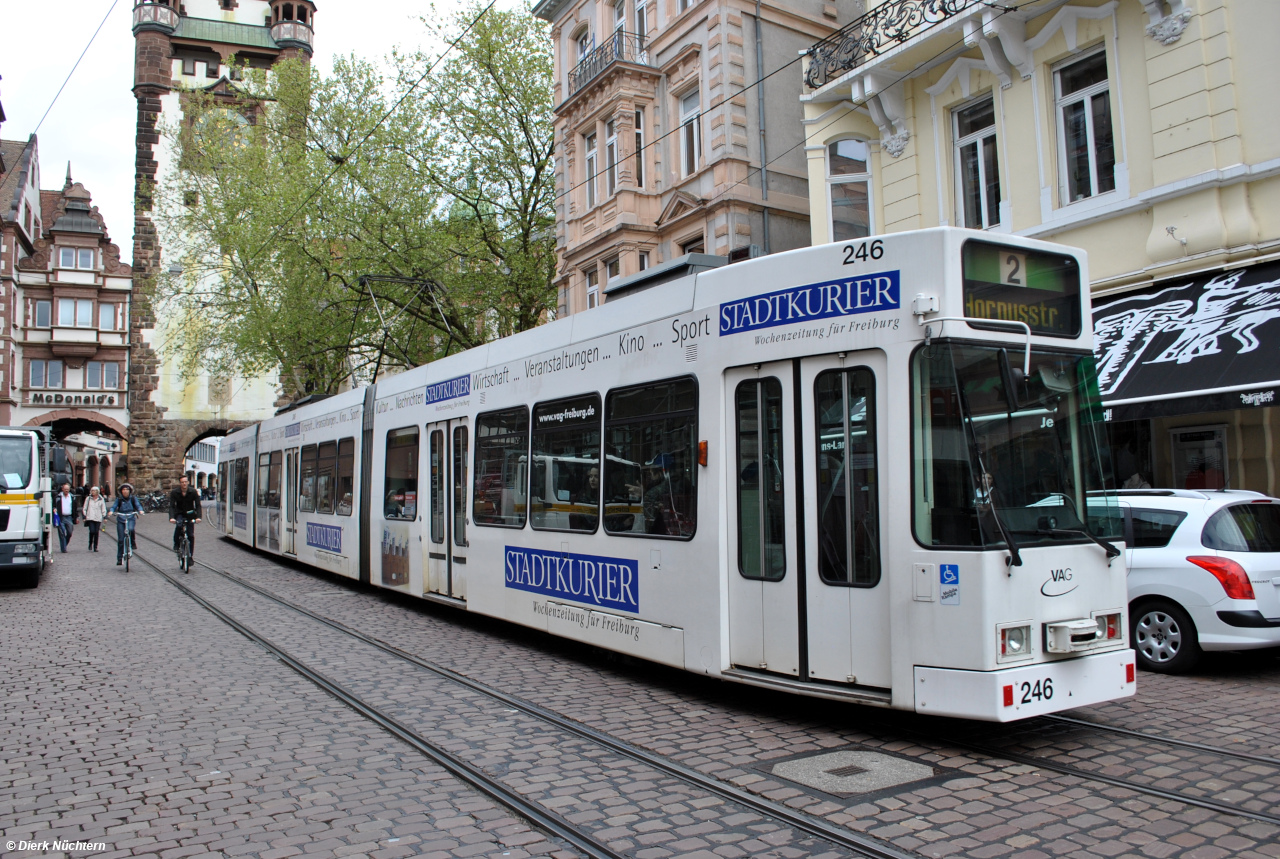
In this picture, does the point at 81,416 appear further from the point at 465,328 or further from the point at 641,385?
the point at 641,385

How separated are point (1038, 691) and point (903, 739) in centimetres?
89

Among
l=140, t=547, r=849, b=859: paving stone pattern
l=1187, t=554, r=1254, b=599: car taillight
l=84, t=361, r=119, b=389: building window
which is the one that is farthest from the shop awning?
l=84, t=361, r=119, b=389: building window

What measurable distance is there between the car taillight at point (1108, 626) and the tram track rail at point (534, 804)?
7.86ft

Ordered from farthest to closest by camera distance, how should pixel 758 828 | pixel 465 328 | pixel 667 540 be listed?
pixel 465 328 < pixel 667 540 < pixel 758 828

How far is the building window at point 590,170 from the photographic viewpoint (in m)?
24.8

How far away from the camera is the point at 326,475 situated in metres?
16.1

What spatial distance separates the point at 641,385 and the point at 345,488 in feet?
29.0

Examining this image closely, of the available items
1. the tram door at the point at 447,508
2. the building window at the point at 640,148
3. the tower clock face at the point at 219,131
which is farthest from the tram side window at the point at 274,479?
the tower clock face at the point at 219,131

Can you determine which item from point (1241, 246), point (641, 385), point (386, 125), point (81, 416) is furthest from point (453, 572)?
point (81, 416)

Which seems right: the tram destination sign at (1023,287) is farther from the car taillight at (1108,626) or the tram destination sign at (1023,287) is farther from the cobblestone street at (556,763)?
the cobblestone street at (556,763)

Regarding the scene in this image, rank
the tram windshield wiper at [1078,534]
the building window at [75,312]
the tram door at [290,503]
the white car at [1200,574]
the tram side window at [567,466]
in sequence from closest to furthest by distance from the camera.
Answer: the tram windshield wiper at [1078,534]
the white car at [1200,574]
the tram side window at [567,466]
the tram door at [290,503]
the building window at [75,312]

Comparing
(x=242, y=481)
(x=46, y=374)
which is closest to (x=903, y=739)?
(x=242, y=481)

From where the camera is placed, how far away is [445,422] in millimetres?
11344

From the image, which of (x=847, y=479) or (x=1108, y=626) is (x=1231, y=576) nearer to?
(x=1108, y=626)
